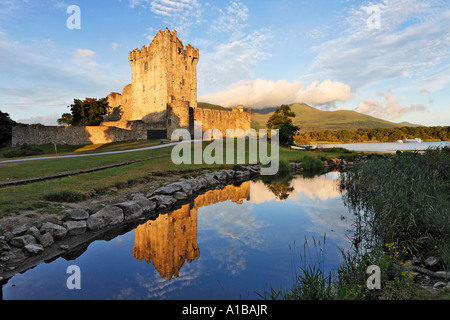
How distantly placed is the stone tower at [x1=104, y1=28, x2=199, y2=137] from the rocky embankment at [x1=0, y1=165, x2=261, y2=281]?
3300 cm

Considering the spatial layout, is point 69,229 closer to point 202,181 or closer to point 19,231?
point 19,231

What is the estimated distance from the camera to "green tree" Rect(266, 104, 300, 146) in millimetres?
48100

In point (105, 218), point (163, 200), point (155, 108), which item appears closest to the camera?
point (105, 218)

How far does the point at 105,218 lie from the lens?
7.78 meters

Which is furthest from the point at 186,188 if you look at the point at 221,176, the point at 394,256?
the point at 394,256

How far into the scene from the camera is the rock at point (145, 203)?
942cm

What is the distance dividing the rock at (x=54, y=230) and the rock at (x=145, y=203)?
9.69 ft

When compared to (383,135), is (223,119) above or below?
above

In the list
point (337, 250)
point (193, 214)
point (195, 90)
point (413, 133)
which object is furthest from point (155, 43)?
point (413, 133)

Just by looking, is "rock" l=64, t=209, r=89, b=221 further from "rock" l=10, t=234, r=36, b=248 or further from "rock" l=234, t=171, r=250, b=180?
"rock" l=234, t=171, r=250, b=180

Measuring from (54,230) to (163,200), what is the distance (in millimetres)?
4380

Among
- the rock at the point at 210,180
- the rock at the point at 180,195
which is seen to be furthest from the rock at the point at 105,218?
the rock at the point at 210,180

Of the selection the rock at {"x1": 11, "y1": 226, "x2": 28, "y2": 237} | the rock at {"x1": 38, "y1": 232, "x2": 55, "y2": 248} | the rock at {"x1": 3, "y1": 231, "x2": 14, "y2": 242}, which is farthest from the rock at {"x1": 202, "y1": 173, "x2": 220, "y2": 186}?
the rock at {"x1": 3, "y1": 231, "x2": 14, "y2": 242}

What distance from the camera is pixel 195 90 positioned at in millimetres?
53938
